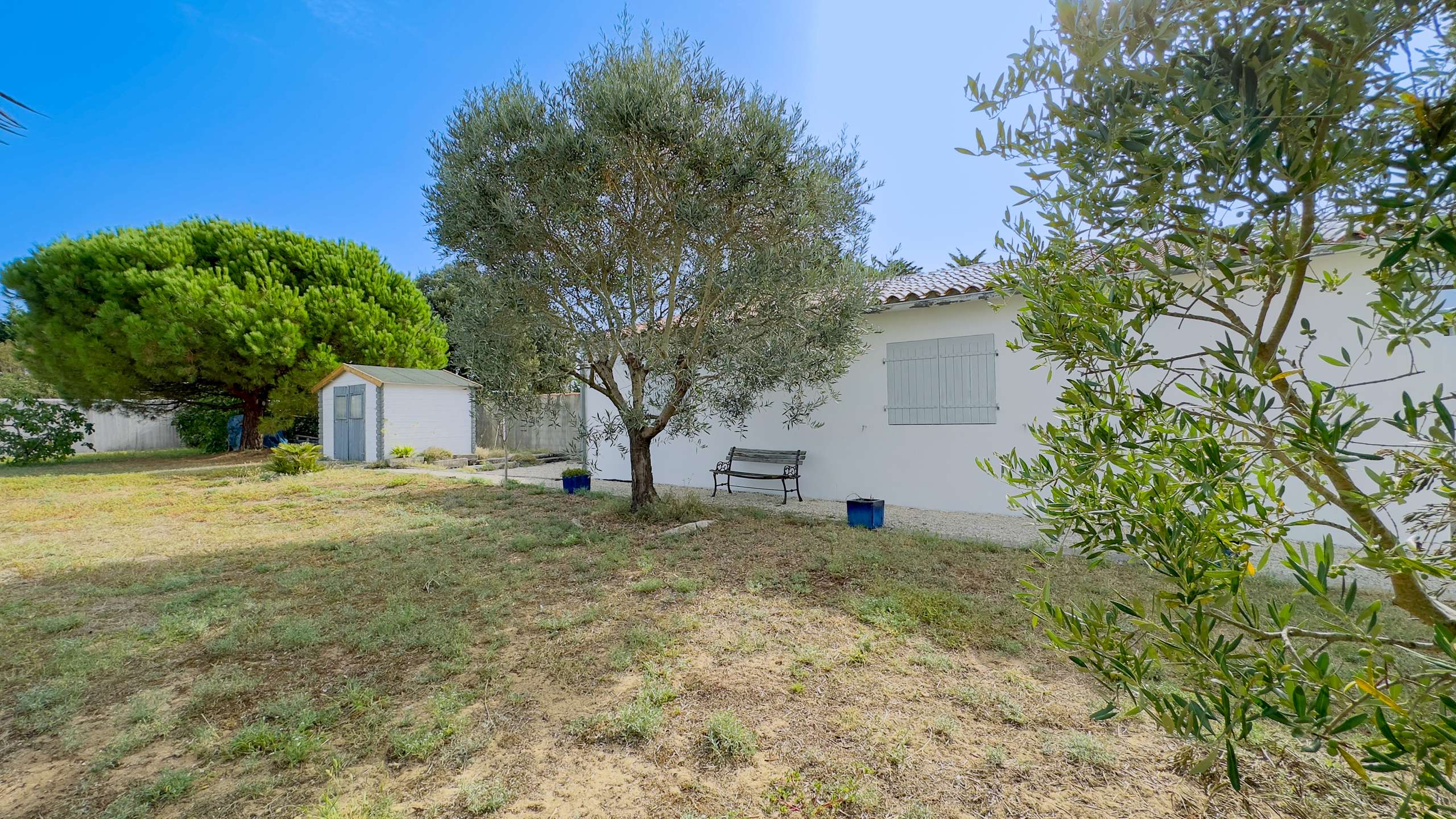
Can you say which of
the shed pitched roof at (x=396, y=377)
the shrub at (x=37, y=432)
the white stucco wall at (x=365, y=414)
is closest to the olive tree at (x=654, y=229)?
the shed pitched roof at (x=396, y=377)

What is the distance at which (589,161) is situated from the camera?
5.52m

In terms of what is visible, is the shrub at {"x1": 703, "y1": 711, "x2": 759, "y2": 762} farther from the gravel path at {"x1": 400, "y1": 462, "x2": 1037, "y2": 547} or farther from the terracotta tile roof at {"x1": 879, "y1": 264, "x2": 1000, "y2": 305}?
the terracotta tile roof at {"x1": 879, "y1": 264, "x2": 1000, "y2": 305}

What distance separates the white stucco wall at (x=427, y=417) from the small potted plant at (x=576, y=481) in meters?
8.39

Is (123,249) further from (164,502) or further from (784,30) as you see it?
(784,30)

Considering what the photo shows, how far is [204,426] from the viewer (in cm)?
1872

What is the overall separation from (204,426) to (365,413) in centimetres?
782

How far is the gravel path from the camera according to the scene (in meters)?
6.25

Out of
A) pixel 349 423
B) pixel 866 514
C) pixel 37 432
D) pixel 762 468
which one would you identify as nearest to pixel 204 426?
pixel 37 432

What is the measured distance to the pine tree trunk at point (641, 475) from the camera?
281 inches

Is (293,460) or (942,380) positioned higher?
(942,380)

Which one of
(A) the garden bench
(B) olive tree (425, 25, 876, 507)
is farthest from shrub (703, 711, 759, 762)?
(A) the garden bench

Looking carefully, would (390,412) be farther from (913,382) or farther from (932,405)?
(932,405)

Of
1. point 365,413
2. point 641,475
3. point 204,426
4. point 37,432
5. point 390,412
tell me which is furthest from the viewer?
point 204,426

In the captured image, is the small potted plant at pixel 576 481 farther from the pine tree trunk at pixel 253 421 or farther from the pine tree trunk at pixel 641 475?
the pine tree trunk at pixel 253 421
